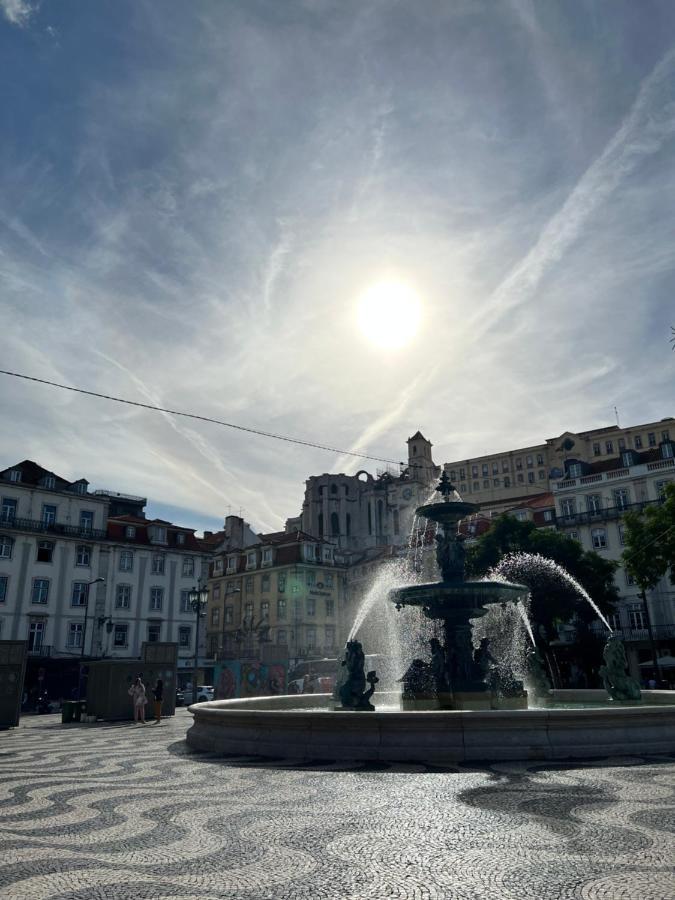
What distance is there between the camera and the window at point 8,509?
1638 inches

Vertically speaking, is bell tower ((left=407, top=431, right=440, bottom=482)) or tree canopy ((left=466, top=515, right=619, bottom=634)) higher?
bell tower ((left=407, top=431, right=440, bottom=482))

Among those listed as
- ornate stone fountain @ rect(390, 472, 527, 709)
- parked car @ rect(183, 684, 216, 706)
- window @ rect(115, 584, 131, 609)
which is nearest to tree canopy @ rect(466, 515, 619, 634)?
parked car @ rect(183, 684, 216, 706)

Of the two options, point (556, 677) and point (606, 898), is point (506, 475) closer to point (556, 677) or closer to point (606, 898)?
point (556, 677)

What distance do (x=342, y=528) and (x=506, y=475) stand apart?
79.4 ft

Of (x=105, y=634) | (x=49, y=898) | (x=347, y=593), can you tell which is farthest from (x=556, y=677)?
(x=49, y=898)

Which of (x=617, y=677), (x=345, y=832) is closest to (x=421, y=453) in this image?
(x=617, y=677)

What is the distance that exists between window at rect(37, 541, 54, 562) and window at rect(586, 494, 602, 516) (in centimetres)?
3553

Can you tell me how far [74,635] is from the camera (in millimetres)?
42406

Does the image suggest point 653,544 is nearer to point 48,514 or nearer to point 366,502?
point 48,514

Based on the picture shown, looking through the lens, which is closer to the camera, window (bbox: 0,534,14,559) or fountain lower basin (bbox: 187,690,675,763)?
fountain lower basin (bbox: 187,690,675,763)

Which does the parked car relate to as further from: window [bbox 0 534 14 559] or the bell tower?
the bell tower

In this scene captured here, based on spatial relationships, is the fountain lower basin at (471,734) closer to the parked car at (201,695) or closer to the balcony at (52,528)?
the parked car at (201,695)

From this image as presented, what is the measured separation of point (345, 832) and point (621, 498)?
1760 inches

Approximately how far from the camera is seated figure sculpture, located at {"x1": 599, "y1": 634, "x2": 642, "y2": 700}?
12.9 metres
